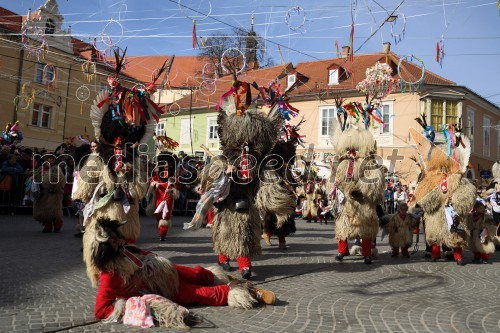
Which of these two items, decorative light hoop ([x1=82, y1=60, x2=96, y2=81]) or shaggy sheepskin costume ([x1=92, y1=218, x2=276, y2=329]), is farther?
decorative light hoop ([x1=82, y1=60, x2=96, y2=81])

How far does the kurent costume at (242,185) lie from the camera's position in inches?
207

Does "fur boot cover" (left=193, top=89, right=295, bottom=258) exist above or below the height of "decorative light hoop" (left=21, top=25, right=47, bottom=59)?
below

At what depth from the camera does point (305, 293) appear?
4684 mm

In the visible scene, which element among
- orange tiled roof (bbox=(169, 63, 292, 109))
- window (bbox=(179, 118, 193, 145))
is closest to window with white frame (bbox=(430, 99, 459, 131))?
orange tiled roof (bbox=(169, 63, 292, 109))

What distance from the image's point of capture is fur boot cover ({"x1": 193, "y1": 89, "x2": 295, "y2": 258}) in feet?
17.3

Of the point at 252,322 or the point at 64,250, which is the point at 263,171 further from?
the point at 64,250

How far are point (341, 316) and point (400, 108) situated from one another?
2302cm

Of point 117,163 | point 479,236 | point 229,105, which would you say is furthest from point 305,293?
point 479,236

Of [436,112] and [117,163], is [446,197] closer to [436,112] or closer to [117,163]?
[117,163]

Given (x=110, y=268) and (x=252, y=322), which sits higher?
(x=110, y=268)

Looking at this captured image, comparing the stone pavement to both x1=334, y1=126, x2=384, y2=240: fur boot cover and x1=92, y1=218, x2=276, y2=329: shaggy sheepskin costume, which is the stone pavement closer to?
x1=92, y1=218, x2=276, y2=329: shaggy sheepskin costume

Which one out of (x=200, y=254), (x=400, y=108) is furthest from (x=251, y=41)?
(x=400, y=108)

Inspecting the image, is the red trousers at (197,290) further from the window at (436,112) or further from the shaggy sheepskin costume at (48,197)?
the window at (436,112)

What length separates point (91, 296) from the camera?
14.1ft
